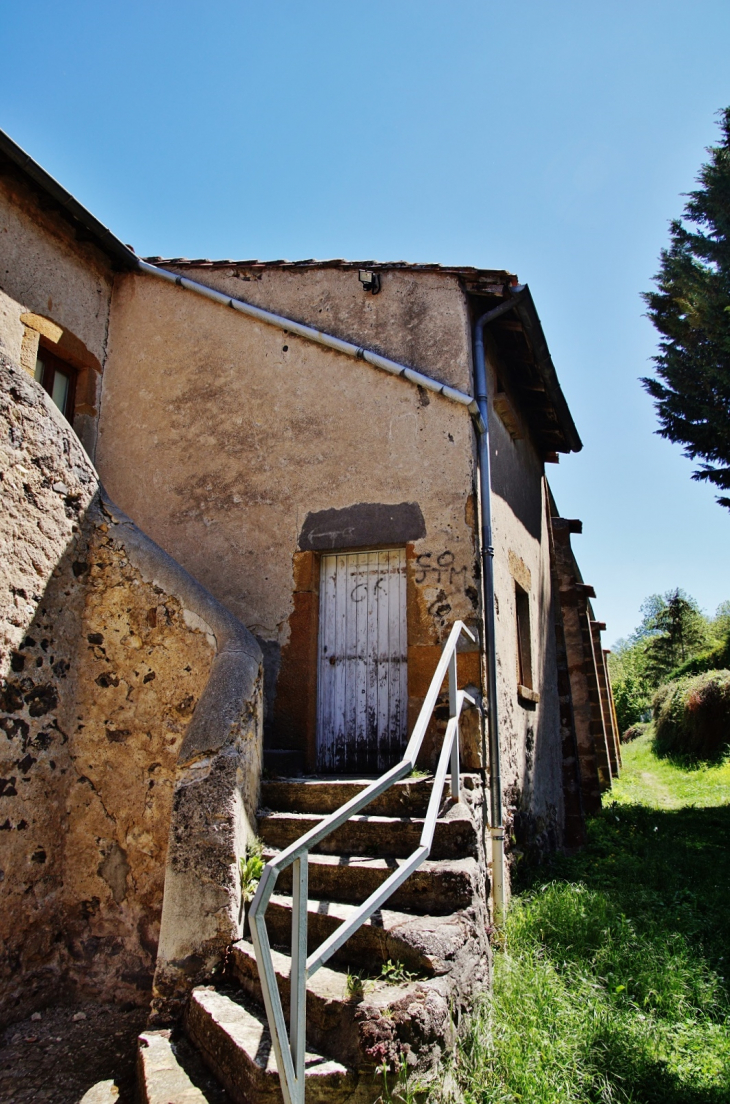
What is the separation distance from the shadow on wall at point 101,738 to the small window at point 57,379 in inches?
108

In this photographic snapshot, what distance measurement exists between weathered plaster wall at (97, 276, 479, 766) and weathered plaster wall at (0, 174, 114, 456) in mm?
207

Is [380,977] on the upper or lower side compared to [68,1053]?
upper

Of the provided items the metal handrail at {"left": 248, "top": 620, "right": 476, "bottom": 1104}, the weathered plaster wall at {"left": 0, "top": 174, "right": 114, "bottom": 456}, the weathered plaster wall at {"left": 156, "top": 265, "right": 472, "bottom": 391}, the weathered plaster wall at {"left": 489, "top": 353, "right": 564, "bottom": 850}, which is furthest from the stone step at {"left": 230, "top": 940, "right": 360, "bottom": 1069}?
the weathered plaster wall at {"left": 0, "top": 174, "right": 114, "bottom": 456}

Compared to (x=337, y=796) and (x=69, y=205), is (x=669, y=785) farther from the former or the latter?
(x=69, y=205)

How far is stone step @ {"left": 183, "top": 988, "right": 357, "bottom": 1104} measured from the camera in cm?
287

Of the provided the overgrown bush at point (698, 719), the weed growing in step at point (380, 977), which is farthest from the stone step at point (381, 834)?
the overgrown bush at point (698, 719)

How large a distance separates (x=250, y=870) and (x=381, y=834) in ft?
2.75

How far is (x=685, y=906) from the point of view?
221 inches

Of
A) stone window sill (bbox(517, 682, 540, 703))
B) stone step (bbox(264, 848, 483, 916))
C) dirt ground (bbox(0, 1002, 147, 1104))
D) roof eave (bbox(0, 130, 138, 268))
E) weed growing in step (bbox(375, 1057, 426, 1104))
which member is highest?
roof eave (bbox(0, 130, 138, 268))

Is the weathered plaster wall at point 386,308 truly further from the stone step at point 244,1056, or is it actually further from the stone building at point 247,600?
the stone step at point 244,1056

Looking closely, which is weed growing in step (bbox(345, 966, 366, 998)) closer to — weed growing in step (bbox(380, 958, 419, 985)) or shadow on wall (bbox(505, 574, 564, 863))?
weed growing in step (bbox(380, 958, 419, 985))

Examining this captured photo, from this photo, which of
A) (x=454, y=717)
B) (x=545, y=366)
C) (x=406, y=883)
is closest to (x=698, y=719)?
(x=545, y=366)

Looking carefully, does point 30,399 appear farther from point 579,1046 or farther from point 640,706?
point 640,706

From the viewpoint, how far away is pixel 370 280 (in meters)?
6.89
